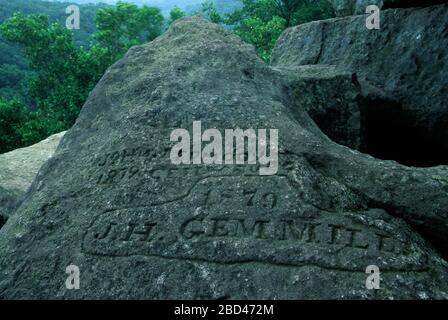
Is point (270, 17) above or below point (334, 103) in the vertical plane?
above

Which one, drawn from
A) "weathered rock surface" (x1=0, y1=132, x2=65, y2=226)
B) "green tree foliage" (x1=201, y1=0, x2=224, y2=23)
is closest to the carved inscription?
"weathered rock surface" (x1=0, y1=132, x2=65, y2=226)

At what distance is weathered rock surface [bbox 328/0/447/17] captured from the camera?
5.42 m

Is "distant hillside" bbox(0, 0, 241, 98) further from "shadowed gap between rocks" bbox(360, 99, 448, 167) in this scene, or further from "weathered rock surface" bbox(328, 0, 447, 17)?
"shadowed gap between rocks" bbox(360, 99, 448, 167)

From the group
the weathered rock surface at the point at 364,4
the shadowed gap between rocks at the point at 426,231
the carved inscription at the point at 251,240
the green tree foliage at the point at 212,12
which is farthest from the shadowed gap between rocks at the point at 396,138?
the green tree foliage at the point at 212,12

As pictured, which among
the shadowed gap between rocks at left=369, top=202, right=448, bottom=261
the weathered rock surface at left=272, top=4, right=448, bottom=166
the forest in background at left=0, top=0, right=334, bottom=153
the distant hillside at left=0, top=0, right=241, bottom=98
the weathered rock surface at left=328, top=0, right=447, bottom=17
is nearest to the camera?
the shadowed gap between rocks at left=369, top=202, right=448, bottom=261

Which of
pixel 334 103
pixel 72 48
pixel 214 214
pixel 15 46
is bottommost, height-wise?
pixel 214 214

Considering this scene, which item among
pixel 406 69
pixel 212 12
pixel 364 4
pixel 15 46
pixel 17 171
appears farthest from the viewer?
pixel 15 46

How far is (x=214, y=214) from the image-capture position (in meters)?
2.90

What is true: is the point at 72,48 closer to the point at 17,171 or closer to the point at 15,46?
the point at 15,46

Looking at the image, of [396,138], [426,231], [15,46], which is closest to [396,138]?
[396,138]

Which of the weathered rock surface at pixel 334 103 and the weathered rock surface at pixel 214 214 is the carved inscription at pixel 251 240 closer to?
the weathered rock surface at pixel 214 214

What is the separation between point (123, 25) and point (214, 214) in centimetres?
2287

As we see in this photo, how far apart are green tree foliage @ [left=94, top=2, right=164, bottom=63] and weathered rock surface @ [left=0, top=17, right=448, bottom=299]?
17251 millimetres
